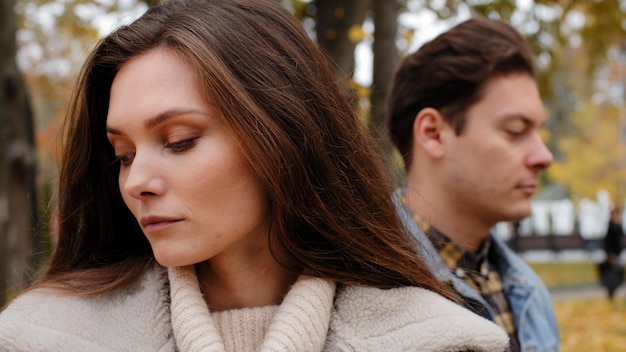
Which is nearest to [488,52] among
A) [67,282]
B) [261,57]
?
[261,57]

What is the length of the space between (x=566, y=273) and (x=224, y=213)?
Answer: 1664 cm

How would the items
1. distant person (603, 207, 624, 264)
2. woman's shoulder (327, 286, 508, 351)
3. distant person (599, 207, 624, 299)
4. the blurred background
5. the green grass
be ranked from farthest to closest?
the green grass
distant person (603, 207, 624, 264)
distant person (599, 207, 624, 299)
the blurred background
woman's shoulder (327, 286, 508, 351)

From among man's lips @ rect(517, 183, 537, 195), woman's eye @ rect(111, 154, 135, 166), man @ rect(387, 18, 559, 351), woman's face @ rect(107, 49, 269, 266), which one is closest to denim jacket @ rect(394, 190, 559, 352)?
man @ rect(387, 18, 559, 351)


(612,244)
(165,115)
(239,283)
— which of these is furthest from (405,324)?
(612,244)

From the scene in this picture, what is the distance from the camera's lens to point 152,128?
1.88 meters

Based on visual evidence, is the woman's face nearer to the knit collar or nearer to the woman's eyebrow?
the woman's eyebrow

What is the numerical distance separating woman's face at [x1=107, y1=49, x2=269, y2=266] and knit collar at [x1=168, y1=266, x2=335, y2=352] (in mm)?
138

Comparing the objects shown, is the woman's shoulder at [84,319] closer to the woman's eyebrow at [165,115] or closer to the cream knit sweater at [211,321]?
the cream knit sweater at [211,321]

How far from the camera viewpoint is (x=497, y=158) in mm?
2930

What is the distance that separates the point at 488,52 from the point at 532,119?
327 millimetres

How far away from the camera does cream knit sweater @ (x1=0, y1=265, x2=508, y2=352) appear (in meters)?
1.90

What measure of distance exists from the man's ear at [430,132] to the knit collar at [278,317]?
1092mm

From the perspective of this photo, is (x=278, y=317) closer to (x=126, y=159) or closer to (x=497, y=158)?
(x=126, y=159)

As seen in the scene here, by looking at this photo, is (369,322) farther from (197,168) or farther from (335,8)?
(335,8)
